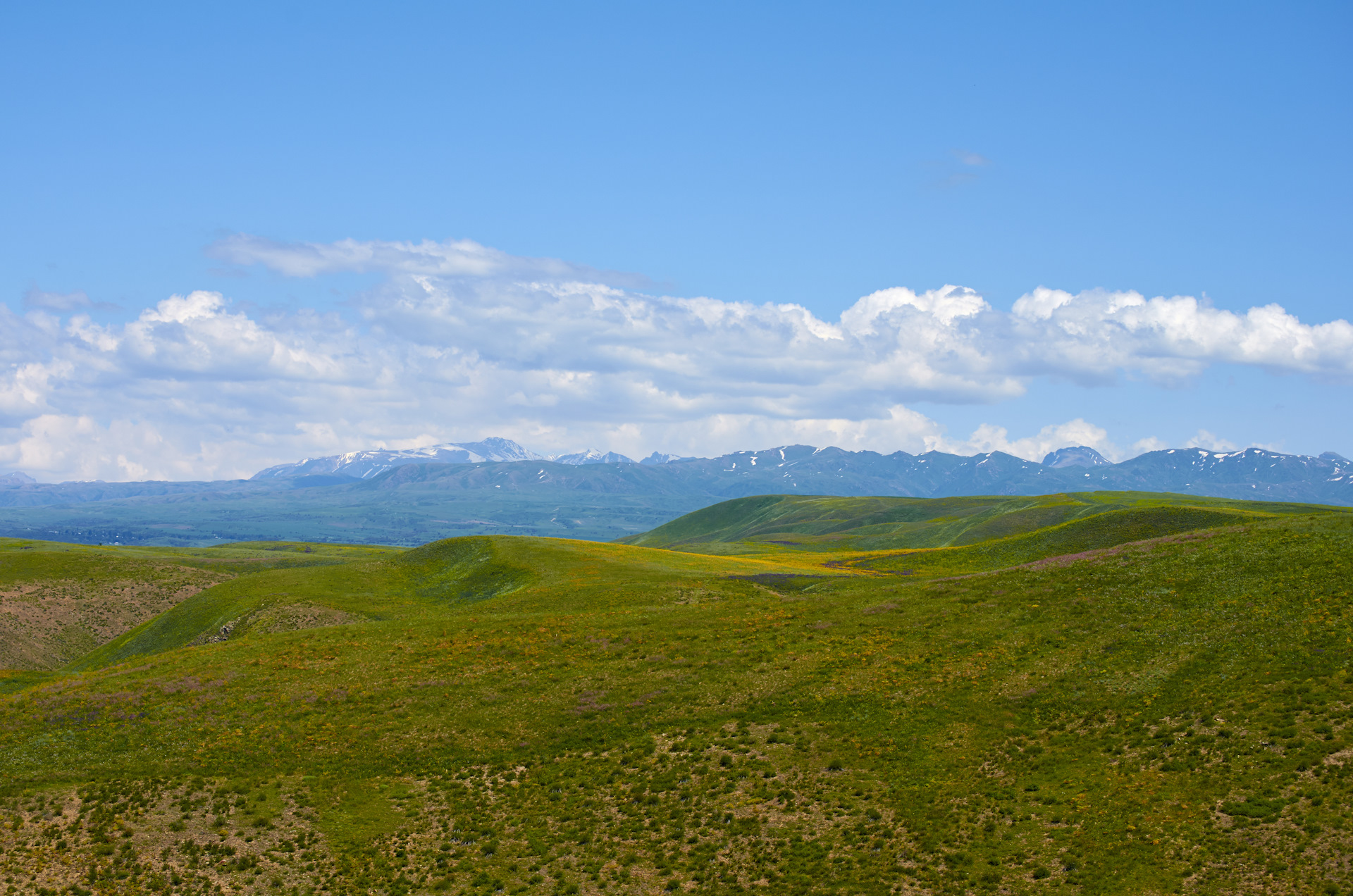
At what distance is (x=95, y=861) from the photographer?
34969 mm

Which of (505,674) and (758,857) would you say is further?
(505,674)

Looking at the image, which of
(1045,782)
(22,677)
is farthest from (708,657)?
(22,677)

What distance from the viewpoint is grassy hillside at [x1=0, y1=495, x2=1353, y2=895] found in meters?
33.8

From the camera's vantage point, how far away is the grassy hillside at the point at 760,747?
3381cm

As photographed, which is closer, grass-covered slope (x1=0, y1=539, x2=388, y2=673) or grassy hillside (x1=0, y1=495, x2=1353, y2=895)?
grassy hillside (x1=0, y1=495, x2=1353, y2=895)

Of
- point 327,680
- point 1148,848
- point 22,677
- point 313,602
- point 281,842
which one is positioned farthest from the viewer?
point 313,602

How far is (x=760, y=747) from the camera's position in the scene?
42.9m

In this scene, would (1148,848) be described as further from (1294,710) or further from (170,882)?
(170,882)

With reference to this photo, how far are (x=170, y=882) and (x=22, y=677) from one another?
160ft

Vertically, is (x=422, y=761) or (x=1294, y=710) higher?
(x=1294, y=710)

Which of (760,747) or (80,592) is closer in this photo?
(760,747)

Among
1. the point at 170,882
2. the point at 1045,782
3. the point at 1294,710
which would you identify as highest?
the point at 1294,710

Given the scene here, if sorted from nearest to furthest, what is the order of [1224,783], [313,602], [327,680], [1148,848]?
[1148,848], [1224,783], [327,680], [313,602]

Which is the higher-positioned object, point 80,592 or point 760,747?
point 760,747
